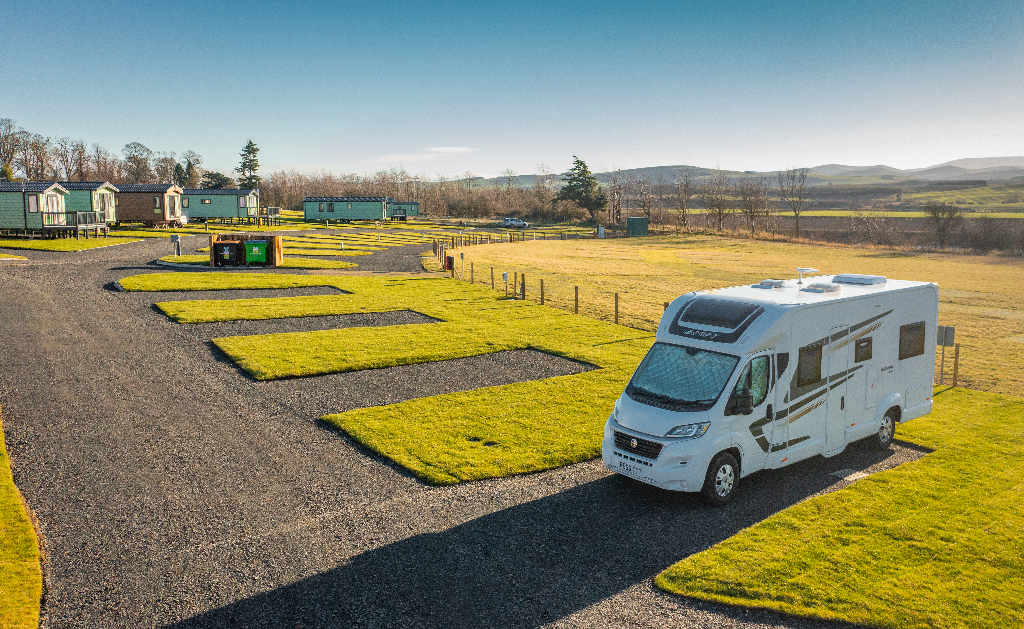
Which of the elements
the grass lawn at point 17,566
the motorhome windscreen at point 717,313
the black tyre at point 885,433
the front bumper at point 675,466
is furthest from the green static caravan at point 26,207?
the black tyre at point 885,433

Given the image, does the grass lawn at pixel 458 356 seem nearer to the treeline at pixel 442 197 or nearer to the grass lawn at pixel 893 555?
the grass lawn at pixel 893 555

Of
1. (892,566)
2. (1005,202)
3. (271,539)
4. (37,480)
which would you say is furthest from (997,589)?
(1005,202)

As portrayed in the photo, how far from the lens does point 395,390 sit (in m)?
16.7

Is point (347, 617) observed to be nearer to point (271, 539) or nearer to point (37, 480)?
point (271, 539)

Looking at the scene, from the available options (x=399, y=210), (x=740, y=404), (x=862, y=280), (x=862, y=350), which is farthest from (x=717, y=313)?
(x=399, y=210)

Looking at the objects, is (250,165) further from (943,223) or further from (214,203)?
(943,223)

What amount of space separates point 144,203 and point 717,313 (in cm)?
6864

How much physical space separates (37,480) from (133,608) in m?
4.99

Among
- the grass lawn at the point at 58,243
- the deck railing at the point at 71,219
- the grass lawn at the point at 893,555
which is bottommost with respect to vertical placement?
the grass lawn at the point at 893,555

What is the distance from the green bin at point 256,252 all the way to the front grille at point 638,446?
1388 inches

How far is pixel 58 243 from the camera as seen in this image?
157ft

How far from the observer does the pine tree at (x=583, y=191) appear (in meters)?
112

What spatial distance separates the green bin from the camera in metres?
40.8

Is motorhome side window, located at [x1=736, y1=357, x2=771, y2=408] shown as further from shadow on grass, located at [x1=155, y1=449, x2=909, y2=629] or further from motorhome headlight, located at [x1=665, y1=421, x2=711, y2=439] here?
shadow on grass, located at [x1=155, y1=449, x2=909, y2=629]
